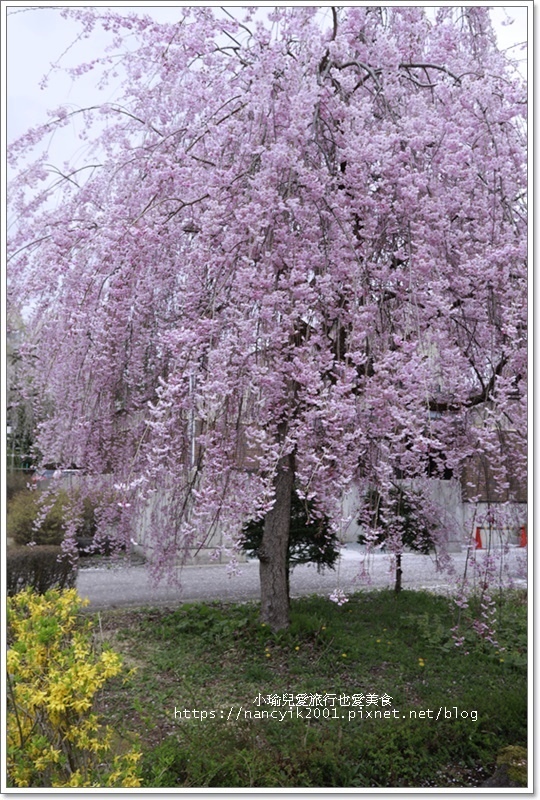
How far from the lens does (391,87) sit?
251cm

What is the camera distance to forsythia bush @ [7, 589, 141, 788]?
147cm

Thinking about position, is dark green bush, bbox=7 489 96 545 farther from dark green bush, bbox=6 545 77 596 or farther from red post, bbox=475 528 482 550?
red post, bbox=475 528 482 550

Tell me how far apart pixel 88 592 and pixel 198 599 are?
3.69 ft

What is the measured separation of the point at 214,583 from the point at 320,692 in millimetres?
2995

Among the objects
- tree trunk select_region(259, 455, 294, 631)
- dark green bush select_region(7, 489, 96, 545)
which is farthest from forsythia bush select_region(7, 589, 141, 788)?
dark green bush select_region(7, 489, 96, 545)

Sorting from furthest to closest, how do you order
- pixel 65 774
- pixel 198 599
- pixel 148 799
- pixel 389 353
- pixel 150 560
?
pixel 198 599 < pixel 150 560 < pixel 389 353 < pixel 148 799 < pixel 65 774

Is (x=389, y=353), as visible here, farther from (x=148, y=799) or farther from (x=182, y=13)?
(x=182, y=13)

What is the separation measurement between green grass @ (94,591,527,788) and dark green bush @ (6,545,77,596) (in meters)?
0.57

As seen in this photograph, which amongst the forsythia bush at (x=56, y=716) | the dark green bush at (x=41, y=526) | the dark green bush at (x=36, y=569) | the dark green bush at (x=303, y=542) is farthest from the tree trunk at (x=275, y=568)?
the dark green bush at (x=41, y=526)

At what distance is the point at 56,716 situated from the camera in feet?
4.88

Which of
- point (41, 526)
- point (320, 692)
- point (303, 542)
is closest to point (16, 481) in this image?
point (41, 526)

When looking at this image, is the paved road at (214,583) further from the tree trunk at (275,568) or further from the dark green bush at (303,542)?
the tree trunk at (275,568)

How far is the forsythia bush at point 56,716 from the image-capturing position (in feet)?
4.82

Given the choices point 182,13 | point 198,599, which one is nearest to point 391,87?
point 182,13
